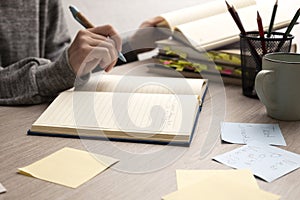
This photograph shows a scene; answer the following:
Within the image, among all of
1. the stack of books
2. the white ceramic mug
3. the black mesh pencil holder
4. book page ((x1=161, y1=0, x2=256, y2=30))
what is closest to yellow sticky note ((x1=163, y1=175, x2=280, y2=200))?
the white ceramic mug

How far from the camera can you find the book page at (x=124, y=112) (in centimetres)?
80

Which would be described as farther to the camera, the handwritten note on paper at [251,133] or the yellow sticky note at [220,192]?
the handwritten note on paper at [251,133]

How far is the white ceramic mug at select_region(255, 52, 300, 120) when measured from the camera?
838 mm

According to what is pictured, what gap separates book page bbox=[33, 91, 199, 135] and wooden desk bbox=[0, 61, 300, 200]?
4 cm

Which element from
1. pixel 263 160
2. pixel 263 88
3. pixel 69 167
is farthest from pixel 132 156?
pixel 263 88

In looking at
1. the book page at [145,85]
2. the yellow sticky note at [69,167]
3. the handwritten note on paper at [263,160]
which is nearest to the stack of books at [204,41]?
the book page at [145,85]

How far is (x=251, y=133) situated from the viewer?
81cm

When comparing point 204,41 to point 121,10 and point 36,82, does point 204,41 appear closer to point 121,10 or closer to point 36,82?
point 36,82

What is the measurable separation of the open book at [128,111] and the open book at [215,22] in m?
0.19

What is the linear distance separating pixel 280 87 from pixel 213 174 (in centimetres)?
27

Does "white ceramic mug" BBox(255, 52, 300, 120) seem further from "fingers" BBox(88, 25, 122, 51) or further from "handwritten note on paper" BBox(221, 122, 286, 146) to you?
"fingers" BBox(88, 25, 122, 51)

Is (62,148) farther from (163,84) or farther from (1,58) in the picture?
(1,58)

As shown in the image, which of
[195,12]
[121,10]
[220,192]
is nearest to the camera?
[220,192]

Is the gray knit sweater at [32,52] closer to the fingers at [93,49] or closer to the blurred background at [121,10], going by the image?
the fingers at [93,49]
